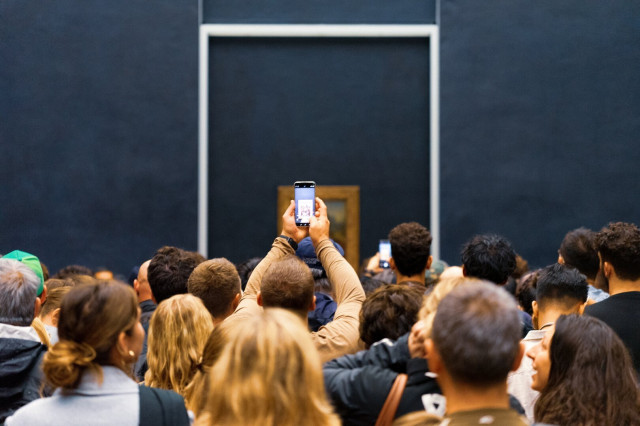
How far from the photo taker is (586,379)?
2453mm

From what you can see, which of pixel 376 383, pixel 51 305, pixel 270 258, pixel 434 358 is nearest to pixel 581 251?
pixel 270 258

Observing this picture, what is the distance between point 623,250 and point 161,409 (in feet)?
8.80

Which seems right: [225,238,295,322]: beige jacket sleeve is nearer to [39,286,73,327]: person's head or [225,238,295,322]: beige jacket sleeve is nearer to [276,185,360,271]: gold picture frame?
[39,286,73,327]: person's head

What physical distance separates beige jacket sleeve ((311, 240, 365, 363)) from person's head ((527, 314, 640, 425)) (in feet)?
2.72

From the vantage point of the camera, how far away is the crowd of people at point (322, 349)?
6.11ft

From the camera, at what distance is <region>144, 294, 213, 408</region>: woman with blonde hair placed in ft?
9.55

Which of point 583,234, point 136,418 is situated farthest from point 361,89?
point 136,418

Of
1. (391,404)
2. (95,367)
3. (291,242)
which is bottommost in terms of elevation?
(391,404)

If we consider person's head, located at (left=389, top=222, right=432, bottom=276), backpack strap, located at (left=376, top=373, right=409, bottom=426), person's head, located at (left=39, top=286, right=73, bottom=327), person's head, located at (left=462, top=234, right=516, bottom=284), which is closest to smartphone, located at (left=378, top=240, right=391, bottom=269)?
person's head, located at (left=389, top=222, right=432, bottom=276)

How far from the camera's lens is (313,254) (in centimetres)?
447

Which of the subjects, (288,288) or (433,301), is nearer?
(433,301)

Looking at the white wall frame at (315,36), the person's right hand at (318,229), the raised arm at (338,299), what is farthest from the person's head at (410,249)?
the white wall frame at (315,36)

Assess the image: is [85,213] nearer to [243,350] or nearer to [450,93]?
[450,93]

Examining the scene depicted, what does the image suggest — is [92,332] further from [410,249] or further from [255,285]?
[410,249]
